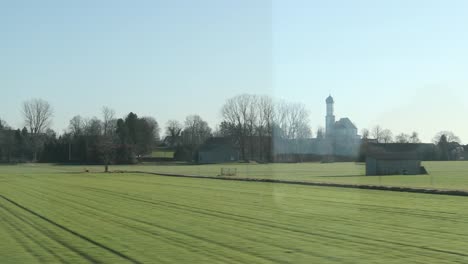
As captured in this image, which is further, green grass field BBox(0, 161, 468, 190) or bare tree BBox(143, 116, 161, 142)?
bare tree BBox(143, 116, 161, 142)

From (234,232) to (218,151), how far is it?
136 m

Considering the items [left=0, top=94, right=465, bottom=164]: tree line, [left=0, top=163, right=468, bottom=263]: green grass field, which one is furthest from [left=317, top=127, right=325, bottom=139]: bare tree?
[left=0, top=163, right=468, bottom=263]: green grass field

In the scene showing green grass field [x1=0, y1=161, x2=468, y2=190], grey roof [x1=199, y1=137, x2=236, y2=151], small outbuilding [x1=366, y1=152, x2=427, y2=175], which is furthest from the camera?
grey roof [x1=199, y1=137, x2=236, y2=151]

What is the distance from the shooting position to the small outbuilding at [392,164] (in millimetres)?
74688

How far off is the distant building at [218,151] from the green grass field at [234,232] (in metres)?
119

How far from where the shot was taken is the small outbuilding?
74.7m

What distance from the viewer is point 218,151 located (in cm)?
15350

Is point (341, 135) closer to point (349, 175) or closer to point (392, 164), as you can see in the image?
point (392, 164)

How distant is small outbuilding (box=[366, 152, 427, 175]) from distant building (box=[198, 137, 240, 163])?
75.9 meters

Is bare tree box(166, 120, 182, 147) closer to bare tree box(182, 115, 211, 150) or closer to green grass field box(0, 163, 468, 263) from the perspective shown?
bare tree box(182, 115, 211, 150)

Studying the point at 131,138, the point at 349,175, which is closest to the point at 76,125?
the point at 131,138

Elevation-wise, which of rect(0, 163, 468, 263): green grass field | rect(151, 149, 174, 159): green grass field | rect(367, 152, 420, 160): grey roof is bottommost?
rect(0, 163, 468, 263): green grass field

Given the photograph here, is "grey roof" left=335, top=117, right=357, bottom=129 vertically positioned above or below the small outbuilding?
above

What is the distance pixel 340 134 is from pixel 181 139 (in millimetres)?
59817
